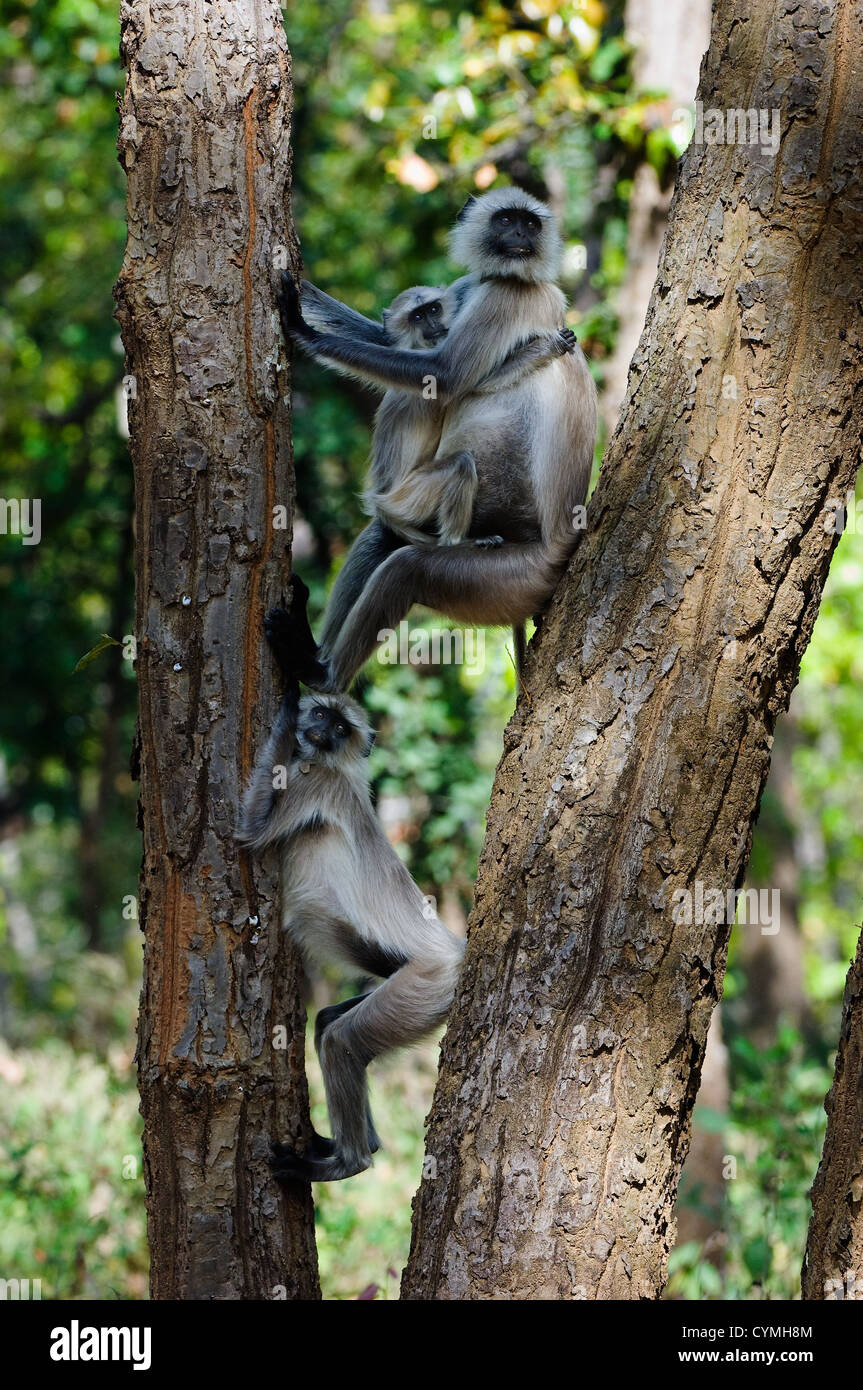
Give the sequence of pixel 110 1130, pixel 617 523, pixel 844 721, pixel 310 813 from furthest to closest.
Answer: pixel 844 721 < pixel 110 1130 < pixel 310 813 < pixel 617 523

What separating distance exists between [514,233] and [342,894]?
7.70 feet

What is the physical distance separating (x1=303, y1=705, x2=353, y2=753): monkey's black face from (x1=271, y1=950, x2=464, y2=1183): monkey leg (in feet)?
2.31

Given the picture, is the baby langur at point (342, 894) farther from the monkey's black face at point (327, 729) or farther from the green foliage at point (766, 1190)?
the green foliage at point (766, 1190)

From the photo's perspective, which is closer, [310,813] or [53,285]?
[310,813]

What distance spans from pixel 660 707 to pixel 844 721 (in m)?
16.2

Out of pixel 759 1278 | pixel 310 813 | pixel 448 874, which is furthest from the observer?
pixel 448 874

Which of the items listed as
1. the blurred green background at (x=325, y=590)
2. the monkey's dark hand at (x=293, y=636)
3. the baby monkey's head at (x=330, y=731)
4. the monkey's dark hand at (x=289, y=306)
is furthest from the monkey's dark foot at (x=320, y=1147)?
the monkey's dark hand at (x=289, y=306)

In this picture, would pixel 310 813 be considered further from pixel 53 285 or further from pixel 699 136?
pixel 53 285

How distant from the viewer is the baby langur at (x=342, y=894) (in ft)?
11.6

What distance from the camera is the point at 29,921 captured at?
801 inches

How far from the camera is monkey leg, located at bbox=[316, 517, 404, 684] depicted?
4426 mm

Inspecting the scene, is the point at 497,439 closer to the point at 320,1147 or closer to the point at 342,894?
the point at 342,894

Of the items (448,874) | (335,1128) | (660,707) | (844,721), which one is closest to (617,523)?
(660,707)

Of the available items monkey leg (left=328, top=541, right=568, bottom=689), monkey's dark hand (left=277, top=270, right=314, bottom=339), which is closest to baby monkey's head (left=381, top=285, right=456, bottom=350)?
monkey leg (left=328, top=541, right=568, bottom=689)
